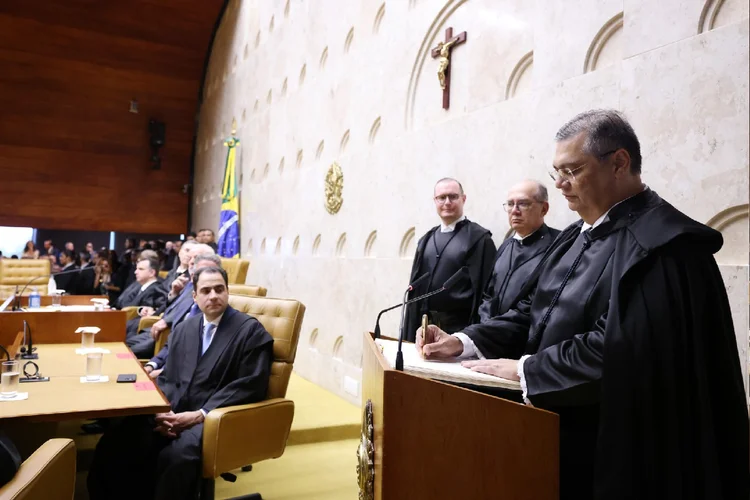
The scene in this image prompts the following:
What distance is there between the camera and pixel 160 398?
7.56 feet

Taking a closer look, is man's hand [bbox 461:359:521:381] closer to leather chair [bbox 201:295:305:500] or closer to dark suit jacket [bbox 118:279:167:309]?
leather chair [bbox 201:295:305:500]

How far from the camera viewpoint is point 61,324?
11.9ft

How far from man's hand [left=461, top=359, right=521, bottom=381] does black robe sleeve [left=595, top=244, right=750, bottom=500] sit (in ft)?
0.79

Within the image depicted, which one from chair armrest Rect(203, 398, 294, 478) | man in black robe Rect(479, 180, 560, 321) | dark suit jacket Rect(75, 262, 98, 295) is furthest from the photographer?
dark suit jacket Rect(75, 262, 98, 295)

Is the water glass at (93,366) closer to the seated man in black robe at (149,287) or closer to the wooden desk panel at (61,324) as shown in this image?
the wooden desk panel at (61,324)

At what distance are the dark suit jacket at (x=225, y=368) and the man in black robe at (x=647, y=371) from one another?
150 centimetres

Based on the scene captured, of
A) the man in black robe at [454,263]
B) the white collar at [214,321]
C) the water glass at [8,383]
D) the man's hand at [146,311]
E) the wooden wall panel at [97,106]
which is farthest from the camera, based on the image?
the wooden wall panel at [97,106]

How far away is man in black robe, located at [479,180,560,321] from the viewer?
110 inches

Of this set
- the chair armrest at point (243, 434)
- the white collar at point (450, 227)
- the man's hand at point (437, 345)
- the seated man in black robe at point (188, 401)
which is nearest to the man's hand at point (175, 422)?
the seated man in black robe at point (188, 401)

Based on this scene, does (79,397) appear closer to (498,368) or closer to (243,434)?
(243,434)

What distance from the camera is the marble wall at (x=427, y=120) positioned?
227cm

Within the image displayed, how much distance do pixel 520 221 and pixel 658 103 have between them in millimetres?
773

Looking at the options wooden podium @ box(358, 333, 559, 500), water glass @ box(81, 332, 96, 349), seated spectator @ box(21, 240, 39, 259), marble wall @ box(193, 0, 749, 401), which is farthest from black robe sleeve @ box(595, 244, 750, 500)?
seated spectator @ box(21, 240, 39, 259)

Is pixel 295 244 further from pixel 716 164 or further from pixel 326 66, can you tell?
pixel 716 164
